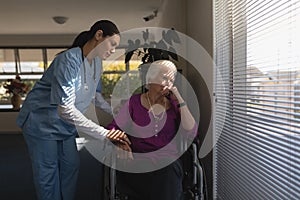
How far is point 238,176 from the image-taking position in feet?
5.89

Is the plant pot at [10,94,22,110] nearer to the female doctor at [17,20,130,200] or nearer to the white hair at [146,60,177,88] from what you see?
the female doctor at [17,20,130,200]

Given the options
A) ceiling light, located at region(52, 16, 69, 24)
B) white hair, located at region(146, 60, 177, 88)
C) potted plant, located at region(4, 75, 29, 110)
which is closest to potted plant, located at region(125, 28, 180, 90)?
white hair, located at region(146, 60, 177, 88)

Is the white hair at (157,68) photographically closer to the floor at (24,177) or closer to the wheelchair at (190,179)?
the wheelchair at (190,179)

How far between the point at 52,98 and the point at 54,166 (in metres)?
0.50

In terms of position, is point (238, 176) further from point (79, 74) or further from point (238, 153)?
point (79, 74)

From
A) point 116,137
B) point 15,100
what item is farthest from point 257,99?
point 15,100

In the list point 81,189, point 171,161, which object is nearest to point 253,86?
point 171,161

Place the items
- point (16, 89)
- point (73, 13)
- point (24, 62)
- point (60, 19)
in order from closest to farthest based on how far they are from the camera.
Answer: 1. point (73, 13)
2. point (60, 19)
3. point (16, 89)
4. point (24, 62)

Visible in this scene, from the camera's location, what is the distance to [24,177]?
3.33 m

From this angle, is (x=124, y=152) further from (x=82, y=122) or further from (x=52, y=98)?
(x=52, y=98)

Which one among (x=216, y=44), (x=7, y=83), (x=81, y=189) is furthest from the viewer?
(x=7, y=83)

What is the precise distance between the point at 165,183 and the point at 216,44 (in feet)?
3.34

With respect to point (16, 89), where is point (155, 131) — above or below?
below

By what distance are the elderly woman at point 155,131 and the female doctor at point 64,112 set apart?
202mm
